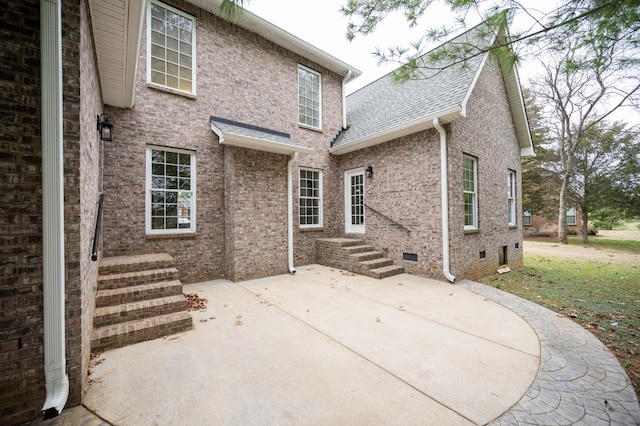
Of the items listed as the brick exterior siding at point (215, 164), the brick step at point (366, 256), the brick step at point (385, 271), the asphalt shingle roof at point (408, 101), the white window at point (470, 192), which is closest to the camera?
the brick exterior siding at point (215, 164)

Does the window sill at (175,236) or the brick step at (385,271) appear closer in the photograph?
the window sill at (175,236)

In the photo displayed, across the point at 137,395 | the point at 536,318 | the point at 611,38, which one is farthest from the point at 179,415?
the point at 611,38

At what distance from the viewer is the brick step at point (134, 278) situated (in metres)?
3.96

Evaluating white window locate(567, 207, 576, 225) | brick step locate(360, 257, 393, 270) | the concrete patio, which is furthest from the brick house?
white window locate(567, 207, 576, 225)

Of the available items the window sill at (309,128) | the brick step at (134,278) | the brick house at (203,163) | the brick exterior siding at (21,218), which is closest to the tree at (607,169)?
the brick house at (203,163)

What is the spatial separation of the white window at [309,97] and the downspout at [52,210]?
6.87 meters

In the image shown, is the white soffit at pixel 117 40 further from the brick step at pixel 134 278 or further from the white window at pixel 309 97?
the white window at pixel 309 97

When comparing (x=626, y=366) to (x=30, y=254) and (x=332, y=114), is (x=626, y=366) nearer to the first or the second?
(x=30, y=254)

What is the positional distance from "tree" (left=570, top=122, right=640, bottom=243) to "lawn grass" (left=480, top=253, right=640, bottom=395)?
9.70 metres

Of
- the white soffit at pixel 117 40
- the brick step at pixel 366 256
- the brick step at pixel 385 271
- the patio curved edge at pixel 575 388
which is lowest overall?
the patio curved edge at pixel 575 388

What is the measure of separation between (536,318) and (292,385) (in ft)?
13.4

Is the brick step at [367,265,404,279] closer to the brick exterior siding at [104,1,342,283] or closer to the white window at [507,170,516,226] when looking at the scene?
the brick exterior siding at [104,1,342,283]

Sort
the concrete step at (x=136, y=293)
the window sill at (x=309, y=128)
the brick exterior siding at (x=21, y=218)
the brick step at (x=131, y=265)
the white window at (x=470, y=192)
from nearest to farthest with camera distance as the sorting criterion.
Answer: the brick exterior siding at (x=21, y=218) → the concrete step at (x=136, y=293) → the brick step at (x=131, y=265) → the white window at (x=470, y=192) → the window sill at (x=309, y=128)

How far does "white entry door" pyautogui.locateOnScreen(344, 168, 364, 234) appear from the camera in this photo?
850 centimetres
